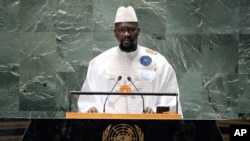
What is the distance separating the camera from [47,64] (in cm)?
845

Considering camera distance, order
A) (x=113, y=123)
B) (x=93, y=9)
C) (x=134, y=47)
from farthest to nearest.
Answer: (x=93, y=9) < (x=134, y=47) < (x=113, y=123)

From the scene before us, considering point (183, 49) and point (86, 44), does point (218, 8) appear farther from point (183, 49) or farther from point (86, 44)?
point (86, 44)

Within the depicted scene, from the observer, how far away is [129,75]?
251 inches

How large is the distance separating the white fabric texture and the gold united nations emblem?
184cm

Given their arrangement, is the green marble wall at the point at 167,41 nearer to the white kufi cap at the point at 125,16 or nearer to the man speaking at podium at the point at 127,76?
the man speaking at podium at the point at 127,76

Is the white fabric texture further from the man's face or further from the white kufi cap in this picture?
the white kufi cap

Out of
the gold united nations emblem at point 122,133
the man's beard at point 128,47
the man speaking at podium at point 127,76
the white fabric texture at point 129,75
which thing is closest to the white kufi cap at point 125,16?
the man speaking at podium at point 127,76

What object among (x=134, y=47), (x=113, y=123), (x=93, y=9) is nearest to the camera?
(x=113, y=123)

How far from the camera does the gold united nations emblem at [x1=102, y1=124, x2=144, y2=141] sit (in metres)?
4.11

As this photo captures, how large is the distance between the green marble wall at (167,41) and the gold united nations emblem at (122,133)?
4.36 metres

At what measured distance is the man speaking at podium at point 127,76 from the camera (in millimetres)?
6023

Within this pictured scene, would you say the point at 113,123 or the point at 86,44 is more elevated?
the point at 86,44

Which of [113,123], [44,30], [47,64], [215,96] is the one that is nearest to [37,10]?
[44,30]

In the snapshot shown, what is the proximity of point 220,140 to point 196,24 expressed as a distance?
4462mm
